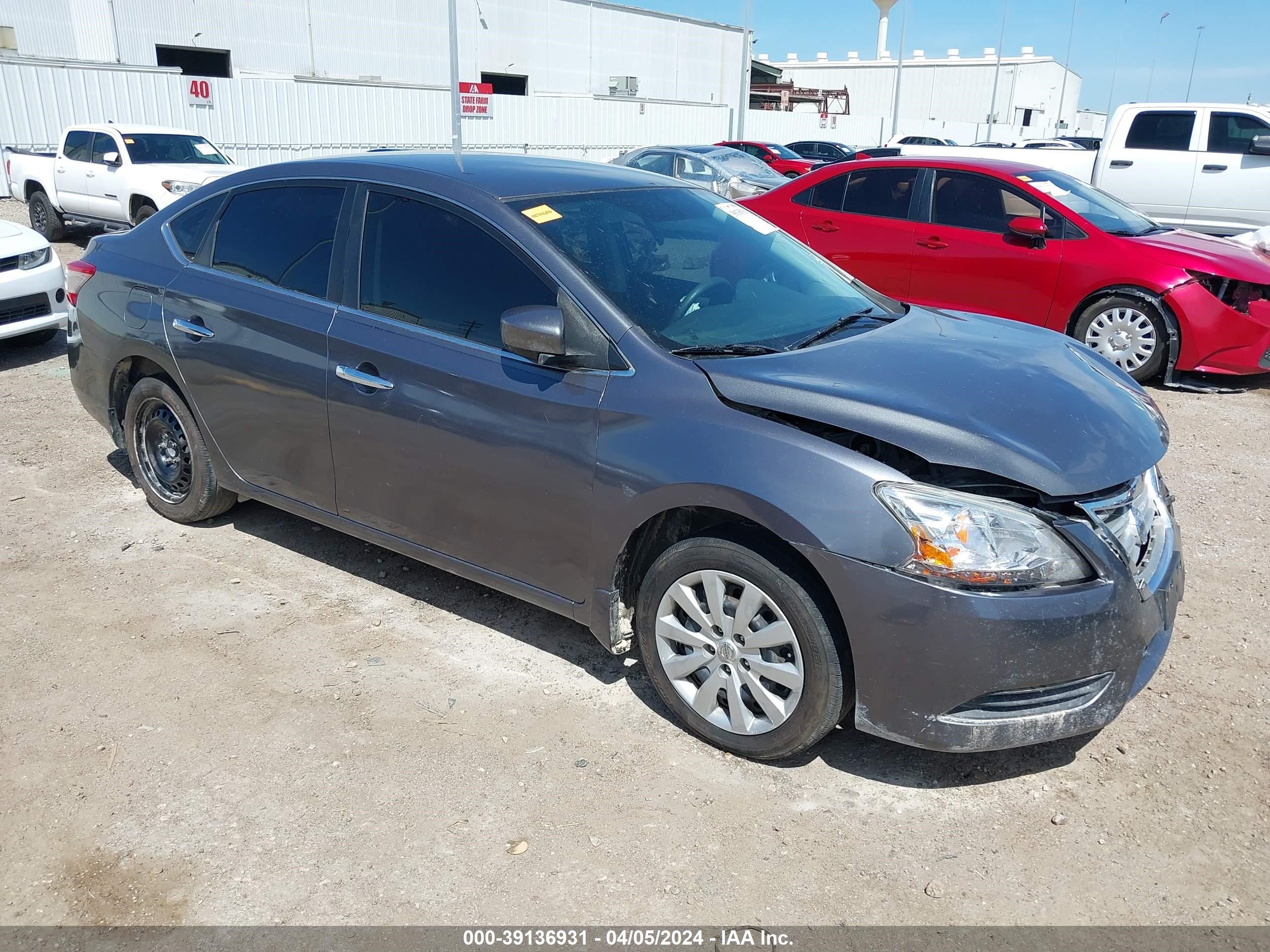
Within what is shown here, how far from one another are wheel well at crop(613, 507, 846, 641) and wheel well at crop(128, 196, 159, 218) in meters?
12.7

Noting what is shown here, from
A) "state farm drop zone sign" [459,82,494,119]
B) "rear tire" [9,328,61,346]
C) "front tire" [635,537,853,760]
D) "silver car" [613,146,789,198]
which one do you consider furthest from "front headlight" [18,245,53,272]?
"state farm drop zone sign" [459,82,494,119]

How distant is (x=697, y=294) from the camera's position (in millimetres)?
3629

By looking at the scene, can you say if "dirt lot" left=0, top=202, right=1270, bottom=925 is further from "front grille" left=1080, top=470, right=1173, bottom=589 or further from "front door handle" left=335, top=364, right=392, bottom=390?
"front door handle" left=335, top=364, right=392, bottom=390

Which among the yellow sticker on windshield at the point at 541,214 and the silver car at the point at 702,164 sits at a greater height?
the yellow sticker on windshield at the point at 541,214

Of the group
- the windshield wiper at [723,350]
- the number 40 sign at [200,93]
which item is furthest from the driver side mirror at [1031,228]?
the number 40 sign at [200,93]

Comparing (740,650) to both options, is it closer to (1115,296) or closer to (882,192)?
(1115,296)

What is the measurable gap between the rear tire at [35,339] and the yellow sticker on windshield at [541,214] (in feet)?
23.0

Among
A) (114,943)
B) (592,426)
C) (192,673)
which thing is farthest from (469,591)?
(114,943)

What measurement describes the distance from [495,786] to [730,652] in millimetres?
845

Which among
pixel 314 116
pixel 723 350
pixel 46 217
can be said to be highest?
pixel 314 116

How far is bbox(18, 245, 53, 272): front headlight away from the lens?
8055mm

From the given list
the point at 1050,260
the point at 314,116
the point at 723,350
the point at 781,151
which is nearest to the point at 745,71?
→ the point at 781,151

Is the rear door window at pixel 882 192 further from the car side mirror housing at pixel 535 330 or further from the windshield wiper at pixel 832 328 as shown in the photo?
the car side mirror housing at pixel 535 330

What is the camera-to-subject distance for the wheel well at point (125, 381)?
475cm
